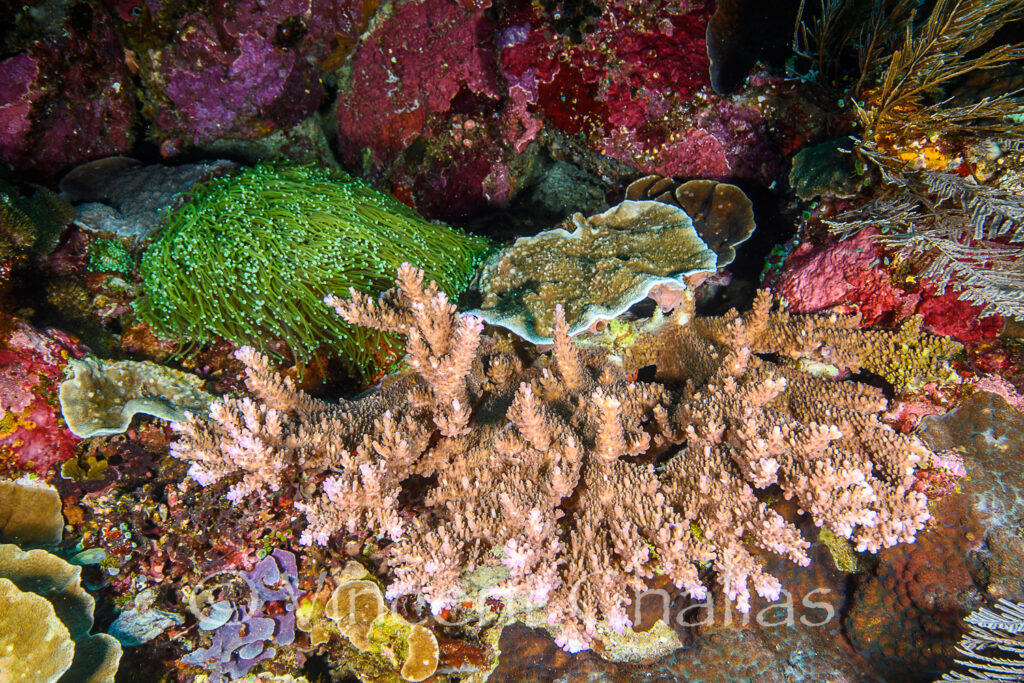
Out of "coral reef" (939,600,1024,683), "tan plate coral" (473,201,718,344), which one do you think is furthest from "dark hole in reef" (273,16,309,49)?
"coral reef" (939,600,1024,683)

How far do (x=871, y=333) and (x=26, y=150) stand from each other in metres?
6.58

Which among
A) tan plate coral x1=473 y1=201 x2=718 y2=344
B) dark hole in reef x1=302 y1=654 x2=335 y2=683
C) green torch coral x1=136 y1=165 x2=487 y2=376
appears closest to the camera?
dark hole in reef x1=302 y1=654 x2=335 y2=683

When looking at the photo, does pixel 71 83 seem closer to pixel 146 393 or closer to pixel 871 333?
pixel 146 393

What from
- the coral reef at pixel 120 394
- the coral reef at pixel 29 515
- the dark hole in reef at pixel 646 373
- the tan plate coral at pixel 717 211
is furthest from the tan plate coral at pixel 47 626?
the tan plate coral at pixel 717 211

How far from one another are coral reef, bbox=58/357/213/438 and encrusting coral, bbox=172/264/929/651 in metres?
0.52

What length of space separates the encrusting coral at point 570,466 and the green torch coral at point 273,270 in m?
0.59

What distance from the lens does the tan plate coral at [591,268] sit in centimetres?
290

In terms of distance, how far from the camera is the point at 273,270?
3254mm

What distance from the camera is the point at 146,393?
3.02 m

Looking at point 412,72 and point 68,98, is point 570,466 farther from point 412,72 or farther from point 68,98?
point 68,98

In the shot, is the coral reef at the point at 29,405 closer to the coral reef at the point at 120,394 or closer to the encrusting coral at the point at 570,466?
the coral reef at the point at 120,394

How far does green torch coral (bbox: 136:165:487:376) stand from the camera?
3229 mm

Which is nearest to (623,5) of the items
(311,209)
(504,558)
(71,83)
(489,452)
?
(311,209)

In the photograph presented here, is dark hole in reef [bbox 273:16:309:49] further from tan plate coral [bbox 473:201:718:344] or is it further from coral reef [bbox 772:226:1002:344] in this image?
coral reef [bbox 772:226:1002:344]
